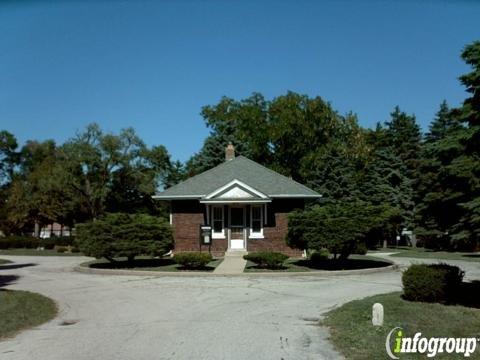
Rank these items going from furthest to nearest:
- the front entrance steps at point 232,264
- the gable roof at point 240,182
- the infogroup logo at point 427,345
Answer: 1. the gable roof at point 240,182
2. the front entrance steps at point 232,264
3. the infogroup logo at point 427,345

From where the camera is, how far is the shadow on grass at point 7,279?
19.5m

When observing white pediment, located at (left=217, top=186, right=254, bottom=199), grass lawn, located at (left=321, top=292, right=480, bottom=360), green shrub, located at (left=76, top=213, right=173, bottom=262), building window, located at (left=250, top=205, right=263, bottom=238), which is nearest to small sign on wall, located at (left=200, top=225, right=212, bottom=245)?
white pediment, located at (left=217, top=186, right=254, bottom=199)

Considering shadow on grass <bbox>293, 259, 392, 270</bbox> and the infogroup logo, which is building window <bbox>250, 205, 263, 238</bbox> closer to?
shadow on grass <bbox>293, 259, 392, 270</bbox>

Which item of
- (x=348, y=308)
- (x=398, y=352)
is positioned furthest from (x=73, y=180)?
(x=398, y=352)

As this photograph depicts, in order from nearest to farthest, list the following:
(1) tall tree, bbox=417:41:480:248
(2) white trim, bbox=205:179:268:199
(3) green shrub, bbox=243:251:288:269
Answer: (1) tall tree, bbox=417:41:480:248 < (3) green shrub, bbox=243:251:288:269 < (2) white trim, bbox=205:179:268:199

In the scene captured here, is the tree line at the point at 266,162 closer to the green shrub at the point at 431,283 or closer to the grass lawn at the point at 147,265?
the grass lawn at the point at 147,265

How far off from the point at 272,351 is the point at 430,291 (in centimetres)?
605

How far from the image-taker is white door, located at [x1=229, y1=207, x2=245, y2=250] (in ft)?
98.8

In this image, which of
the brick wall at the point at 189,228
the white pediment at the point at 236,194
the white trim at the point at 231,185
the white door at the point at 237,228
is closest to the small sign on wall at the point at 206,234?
the brick wall at the point at 189,228

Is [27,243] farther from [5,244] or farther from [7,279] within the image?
[7,279]

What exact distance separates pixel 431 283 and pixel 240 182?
17.5 meters

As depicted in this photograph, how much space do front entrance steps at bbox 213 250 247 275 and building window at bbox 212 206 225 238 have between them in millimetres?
1197

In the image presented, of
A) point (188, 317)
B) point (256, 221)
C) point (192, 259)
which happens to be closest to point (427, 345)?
point (188, 317)

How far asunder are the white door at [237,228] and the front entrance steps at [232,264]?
1.46 feet
